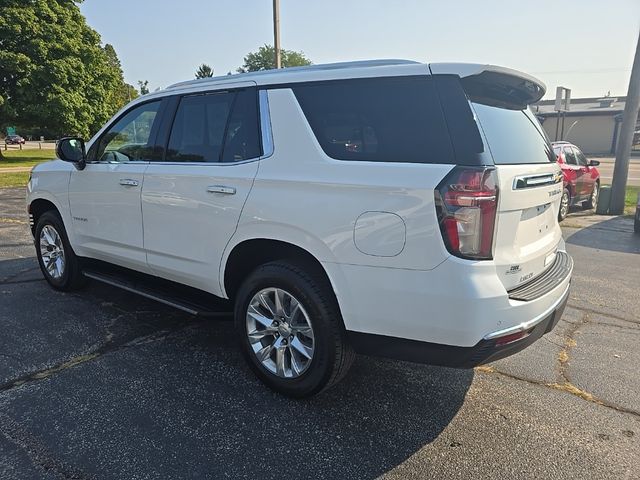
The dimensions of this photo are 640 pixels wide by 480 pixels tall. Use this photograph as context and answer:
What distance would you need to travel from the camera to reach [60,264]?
16.4 feet

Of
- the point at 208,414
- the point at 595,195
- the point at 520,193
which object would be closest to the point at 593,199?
the point at 595,195

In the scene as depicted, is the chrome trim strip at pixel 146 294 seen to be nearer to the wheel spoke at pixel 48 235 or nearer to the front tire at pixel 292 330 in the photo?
the front tire at pixel 292 330

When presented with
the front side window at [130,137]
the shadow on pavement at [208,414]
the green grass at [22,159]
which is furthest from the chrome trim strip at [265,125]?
the green grass at [22,159]

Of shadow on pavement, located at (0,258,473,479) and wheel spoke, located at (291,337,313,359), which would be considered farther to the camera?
wheel spoke, located at (291,337,313,359)

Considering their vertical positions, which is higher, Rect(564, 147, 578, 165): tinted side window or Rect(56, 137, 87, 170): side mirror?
Rect(56, 137, 87, 170): side mirror

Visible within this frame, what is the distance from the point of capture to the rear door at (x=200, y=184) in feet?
10.5

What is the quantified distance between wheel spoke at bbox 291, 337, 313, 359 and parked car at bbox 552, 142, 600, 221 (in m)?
8.74

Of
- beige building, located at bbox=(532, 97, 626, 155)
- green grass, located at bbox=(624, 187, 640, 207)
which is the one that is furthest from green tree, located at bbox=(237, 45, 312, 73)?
green grass, located at bbox=(624, 187, 640, 207)

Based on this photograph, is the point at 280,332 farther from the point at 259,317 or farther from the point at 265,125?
the point at 265,125

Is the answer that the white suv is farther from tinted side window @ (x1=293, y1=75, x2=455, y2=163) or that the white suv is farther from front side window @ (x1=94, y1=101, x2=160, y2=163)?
front side window @ (x1=94, y1=101, x2=160, y2=163)

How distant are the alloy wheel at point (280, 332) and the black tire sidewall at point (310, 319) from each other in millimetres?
36

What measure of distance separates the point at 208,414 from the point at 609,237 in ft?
27.1

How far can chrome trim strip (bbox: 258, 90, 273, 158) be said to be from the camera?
3.06m

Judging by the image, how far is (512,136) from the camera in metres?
2.79
